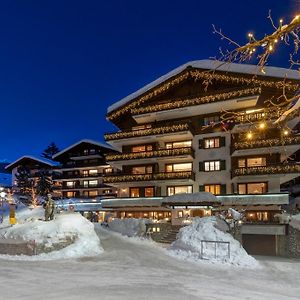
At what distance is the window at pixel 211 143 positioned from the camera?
40062mm

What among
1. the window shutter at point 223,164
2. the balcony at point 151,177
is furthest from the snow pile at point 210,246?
the window shutter at point 223,164

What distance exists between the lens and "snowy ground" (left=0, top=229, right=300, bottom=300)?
12157 millimetres

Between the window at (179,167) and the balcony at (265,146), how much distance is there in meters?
5.88

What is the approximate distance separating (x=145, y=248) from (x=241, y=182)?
17.9 meters

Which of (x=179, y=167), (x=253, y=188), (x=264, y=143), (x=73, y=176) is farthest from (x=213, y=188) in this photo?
(x=73, y=176)

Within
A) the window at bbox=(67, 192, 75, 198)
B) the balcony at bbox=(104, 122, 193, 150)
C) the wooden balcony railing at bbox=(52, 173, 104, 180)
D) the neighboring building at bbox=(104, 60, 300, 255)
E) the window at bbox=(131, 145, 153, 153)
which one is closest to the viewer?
the neighboring building at bbox=(104, 60, 300, 255)

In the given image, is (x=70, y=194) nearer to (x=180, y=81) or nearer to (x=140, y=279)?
(x=180, y=81)

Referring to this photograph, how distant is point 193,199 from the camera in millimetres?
32250

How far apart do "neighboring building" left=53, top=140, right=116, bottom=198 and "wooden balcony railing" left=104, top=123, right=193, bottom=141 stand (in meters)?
20.5

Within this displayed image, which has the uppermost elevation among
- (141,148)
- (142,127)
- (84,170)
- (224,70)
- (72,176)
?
(224,70)

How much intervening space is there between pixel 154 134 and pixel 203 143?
241 inches

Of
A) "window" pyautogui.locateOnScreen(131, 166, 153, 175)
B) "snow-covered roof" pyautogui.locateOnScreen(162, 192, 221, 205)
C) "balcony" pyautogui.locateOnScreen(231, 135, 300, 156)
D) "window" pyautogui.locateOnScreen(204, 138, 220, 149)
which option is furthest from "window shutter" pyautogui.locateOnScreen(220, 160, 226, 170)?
"window" pyautogui.locateOnScreen(131, 166, 153, 175)

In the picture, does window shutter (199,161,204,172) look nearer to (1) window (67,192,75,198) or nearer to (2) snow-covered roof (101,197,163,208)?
(2) snow-covered roof (101,197,163,208)

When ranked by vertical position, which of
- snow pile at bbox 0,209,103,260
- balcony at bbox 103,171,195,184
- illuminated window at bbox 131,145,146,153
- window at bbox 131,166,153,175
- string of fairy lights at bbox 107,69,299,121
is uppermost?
string of fairy lights at bbox 107,69,299,121
